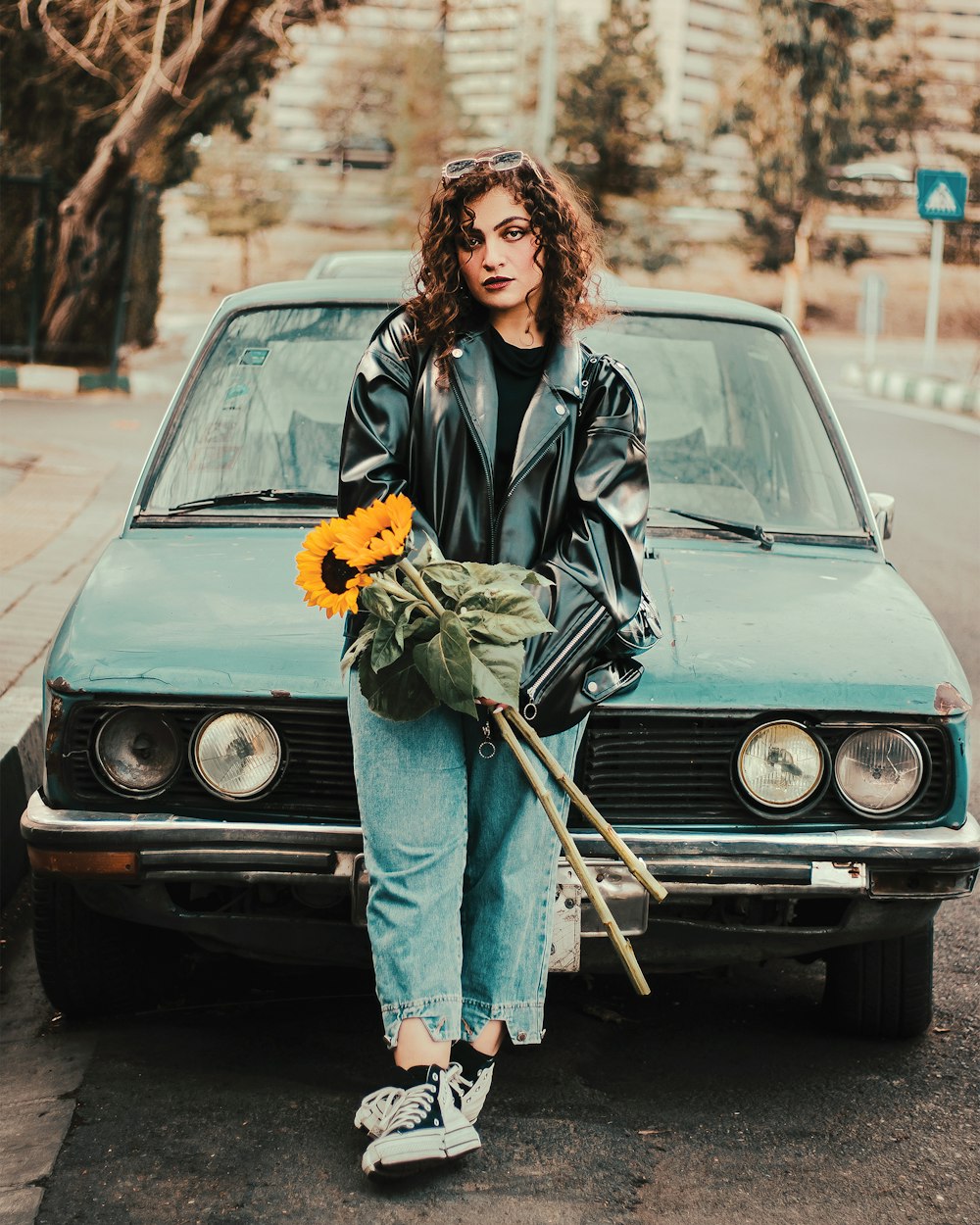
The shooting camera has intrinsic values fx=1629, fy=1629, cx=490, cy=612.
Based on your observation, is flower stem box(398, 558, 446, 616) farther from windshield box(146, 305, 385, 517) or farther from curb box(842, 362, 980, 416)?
curb box(842, 362, 980, 416)

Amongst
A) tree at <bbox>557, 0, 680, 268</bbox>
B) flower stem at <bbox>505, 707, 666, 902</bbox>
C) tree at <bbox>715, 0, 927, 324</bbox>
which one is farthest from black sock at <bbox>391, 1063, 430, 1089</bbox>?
tree at <bbox>557, 0, 680, 268</bbox>

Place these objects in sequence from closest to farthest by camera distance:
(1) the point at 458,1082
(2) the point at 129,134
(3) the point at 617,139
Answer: (1) the point at 458,1082 → (2) the point at 129,134 → (3) the point at 617,139

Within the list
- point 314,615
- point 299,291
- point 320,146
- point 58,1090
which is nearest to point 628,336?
point 299,291

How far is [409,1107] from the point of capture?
118 inches

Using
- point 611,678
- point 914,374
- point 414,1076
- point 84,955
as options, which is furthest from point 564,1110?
point 914,374

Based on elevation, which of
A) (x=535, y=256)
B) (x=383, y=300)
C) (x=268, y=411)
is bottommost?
(x=268, y=411)

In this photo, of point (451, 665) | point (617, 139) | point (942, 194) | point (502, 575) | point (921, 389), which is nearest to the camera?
point (451, 665)

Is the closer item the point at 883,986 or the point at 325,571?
the point at 325,571

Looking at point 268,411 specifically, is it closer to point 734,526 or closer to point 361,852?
point 734,526

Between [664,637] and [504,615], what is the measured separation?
0.57m

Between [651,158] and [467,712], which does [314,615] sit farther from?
[651,158]

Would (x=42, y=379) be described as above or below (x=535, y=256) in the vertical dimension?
below

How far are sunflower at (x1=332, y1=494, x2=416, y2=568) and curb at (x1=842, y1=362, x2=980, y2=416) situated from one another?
901 inches

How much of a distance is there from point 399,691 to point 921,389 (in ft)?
84.6
